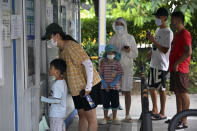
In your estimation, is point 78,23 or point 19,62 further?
point 78,23

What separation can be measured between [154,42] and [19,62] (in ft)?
8.93

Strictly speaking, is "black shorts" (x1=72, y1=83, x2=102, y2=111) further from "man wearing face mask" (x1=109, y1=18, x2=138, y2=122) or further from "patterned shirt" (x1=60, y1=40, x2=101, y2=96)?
"man wearing face mask" (x1=109, y1=18, x2=138, y2=122)

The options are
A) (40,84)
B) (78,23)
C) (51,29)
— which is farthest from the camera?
(78,23)

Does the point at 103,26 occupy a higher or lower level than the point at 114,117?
higher

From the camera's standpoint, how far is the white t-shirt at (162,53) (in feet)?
19.5

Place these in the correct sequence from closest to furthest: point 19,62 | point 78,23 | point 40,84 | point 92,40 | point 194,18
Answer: point 19,62 < point 40,84 < point 78,23 < point 194,18 < point 92,40

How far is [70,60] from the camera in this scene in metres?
4.13

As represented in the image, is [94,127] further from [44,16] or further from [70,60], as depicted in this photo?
[44,16]

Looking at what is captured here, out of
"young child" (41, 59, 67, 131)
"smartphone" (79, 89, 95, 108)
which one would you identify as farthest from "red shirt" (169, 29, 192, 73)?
"young child" (41, 59, 67, 131)

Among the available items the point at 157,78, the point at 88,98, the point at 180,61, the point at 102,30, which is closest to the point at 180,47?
the point at 180,61

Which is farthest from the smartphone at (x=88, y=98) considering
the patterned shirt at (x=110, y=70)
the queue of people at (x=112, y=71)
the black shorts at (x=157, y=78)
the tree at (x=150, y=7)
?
the tree at (x=150, y=7)

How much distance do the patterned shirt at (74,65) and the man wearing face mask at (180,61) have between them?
1840 mm

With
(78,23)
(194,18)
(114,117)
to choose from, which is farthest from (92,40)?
(114,117)

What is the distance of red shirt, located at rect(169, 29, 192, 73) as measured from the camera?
5402 mm
